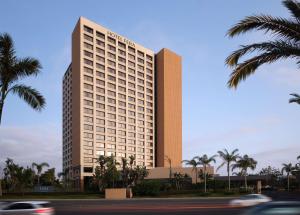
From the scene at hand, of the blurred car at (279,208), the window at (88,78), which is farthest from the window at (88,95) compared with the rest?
the blurred car at (279,208)

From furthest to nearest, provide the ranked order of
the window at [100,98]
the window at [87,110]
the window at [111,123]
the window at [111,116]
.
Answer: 1. the window at [111,116]
2. the window at [111,123]
3. the window at [100,98]
4. the window at [87,110]

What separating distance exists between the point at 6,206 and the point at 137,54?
4994 inches

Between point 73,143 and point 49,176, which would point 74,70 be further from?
point 49,176

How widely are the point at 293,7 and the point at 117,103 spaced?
127 metres

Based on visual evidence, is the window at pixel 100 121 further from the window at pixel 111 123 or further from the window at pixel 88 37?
the window at pixel 88 37

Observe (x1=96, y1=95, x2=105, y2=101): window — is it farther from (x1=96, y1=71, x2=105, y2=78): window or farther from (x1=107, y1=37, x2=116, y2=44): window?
(x1=107, y1=37, x2=116, y2=44): window

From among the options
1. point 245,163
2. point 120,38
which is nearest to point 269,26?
point 245,163

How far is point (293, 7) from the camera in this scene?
14.2 m

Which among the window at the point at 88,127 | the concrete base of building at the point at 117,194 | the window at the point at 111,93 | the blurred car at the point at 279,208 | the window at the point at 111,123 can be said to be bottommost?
the concrete base of building at the point at 117,194

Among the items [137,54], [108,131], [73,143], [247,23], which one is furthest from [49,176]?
[247,23]

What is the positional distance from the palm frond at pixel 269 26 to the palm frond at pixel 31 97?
12.3m

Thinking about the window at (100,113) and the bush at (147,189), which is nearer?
the bush at (147,189)

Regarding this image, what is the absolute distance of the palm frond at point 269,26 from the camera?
45.6 ft

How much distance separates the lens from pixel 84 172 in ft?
407
